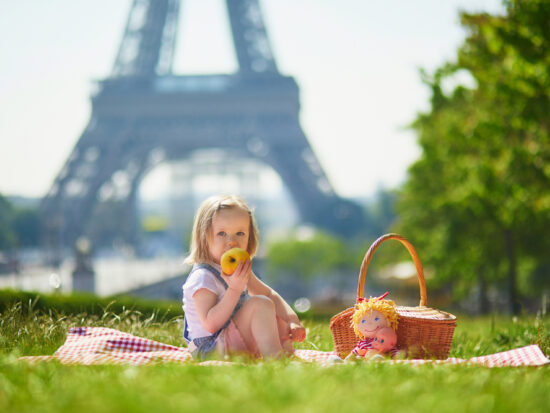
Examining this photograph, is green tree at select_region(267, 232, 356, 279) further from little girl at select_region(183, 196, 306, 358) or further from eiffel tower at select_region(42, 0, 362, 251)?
little girl at select_region(183, 196, 306, 358)

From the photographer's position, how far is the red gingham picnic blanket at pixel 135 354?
9.81 ft

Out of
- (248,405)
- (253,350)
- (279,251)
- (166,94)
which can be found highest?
(248,405)

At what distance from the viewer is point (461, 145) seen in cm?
1142

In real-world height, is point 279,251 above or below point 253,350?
below

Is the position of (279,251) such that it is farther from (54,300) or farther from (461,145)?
(54,300)

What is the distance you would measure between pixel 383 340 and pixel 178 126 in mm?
29523

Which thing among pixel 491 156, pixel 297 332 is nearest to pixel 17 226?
pixel 491 156

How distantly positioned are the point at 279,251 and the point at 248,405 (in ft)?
124

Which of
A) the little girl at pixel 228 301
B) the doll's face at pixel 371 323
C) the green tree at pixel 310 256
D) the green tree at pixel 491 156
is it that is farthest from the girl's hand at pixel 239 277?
the green tree at pixel 310 256

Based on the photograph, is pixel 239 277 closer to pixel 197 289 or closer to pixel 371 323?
pixel 197 289

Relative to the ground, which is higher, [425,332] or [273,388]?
[273,388]

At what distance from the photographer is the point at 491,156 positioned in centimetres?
1071

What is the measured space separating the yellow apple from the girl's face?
23 centimetres

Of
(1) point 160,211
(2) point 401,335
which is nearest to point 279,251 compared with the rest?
(2) point 401,335
